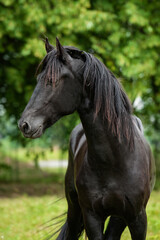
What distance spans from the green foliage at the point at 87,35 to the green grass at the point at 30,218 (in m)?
1.80

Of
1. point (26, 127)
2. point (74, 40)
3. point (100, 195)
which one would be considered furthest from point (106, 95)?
point (74, 40)

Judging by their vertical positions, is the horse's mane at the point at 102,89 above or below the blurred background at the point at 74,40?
above

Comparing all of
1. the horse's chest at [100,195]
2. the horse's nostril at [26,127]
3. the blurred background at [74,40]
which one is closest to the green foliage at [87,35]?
the blurred background at [74,40]

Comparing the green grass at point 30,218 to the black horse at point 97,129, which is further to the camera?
the green grass at point 30,218

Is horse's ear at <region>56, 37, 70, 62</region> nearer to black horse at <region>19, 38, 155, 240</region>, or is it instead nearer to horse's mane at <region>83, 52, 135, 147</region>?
black horse at <region>19, 38, 155, 240</region>

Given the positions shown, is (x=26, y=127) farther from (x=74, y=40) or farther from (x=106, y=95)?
(x=74, y=40)

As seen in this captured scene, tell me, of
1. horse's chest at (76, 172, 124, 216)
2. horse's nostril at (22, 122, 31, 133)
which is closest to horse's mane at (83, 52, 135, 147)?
horse's chest at (76, 172, 124, 216)

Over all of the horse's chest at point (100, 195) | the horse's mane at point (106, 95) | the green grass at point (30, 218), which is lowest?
the green grass at point (30, 218)

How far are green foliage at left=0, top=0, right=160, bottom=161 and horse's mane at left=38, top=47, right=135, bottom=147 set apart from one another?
5.03 meters

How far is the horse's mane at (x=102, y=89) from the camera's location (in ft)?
9.04

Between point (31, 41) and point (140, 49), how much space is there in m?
2.48

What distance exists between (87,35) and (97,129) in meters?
6.09

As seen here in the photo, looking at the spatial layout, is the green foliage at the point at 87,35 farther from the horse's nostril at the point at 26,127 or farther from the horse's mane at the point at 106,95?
the horse's nostril at the point at 26,127

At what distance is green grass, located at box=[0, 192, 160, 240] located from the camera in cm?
554
